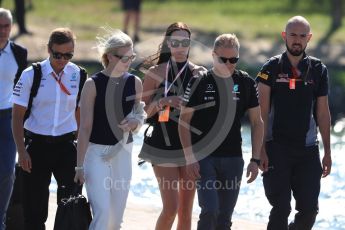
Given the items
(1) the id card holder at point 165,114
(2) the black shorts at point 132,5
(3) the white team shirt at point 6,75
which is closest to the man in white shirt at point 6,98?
(3) the white team shirt at point 6,75

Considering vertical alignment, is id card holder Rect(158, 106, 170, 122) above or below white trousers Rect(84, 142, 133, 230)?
above

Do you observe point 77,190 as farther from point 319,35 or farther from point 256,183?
point 319,35

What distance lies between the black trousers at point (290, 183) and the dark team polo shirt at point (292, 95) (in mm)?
87

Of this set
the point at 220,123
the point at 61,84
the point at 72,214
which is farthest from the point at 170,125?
the point at 72,214

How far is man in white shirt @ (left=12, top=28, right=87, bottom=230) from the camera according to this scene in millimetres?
7250

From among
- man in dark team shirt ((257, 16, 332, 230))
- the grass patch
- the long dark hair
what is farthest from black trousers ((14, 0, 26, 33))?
man in dark team shirt ((257, 16, 332, 230))

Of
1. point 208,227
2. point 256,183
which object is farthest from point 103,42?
point 256,183

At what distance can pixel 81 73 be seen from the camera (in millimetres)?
7516

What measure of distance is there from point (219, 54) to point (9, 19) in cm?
171

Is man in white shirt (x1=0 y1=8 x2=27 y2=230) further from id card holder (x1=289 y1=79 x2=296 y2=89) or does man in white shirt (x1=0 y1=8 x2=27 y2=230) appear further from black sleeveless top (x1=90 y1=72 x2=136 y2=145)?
id card holder (x1=289 y1=79 x2=296 y2=89)

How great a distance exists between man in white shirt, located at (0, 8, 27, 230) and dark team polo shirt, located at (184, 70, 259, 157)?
57.7 inches

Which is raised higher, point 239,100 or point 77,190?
point 239,100

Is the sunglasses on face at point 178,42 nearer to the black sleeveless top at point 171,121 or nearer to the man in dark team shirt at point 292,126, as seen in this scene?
the black sleeveless top at point 171,121

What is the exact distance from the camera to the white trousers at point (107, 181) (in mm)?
6957
